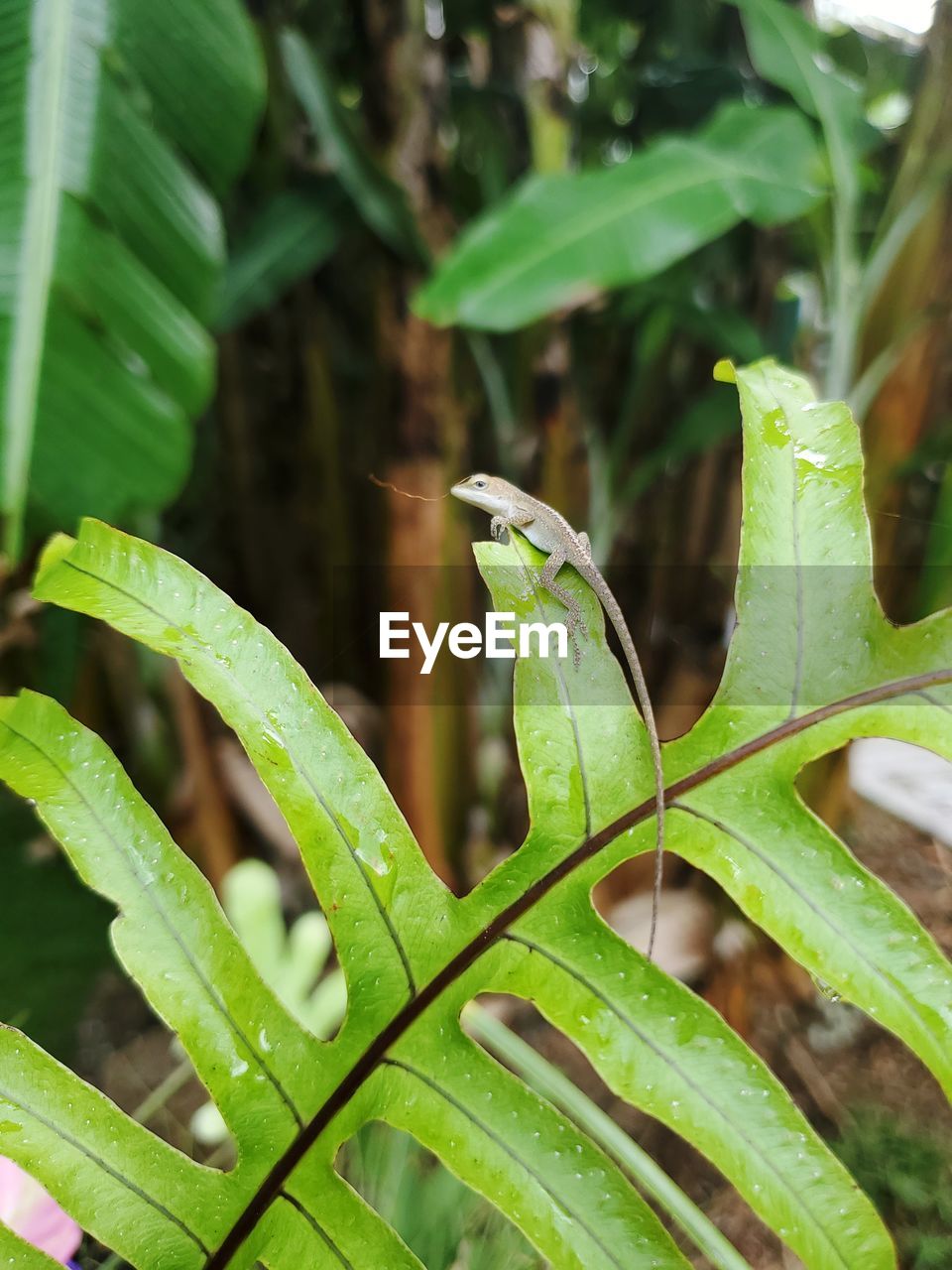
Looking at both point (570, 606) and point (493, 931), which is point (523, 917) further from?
point (570, 606)

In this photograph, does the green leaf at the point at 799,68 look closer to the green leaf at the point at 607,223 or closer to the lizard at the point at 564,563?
the green leaf at the point at 607,223

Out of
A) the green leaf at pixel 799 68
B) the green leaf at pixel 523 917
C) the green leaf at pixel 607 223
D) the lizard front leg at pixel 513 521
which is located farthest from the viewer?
the green leaf at pixel 799 68

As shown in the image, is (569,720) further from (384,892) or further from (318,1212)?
(318,1212)

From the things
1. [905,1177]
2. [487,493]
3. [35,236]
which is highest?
[35,236]

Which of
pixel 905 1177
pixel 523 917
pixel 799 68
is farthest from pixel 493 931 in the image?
pixel 799 68

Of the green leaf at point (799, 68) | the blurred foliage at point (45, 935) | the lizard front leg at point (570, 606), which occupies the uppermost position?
the green leaf at point (799, 68)

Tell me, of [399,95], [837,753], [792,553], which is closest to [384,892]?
[792,553]

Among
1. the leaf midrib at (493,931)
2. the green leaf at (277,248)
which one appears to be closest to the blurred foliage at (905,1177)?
the leaf midrib at (493,931)

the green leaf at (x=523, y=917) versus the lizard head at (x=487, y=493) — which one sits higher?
the lizard head at (x=487, y=493)
